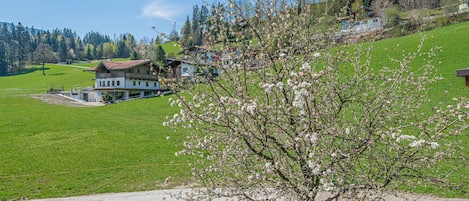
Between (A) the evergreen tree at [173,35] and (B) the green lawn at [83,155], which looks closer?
(A) the evergreen tree at [173,35]

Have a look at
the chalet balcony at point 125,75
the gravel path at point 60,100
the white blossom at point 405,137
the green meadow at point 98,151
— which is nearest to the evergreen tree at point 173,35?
the green meadow at point 98,151

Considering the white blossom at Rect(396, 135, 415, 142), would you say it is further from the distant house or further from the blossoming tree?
the distant house

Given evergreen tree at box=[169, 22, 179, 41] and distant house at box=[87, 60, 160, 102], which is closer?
evergreen tree at box=[169, 22, 179, 41]

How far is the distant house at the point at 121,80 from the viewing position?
47.0 meters

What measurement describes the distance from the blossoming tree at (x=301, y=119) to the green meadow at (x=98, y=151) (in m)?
0.70

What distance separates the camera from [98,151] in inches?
604

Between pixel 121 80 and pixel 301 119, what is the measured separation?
153ft

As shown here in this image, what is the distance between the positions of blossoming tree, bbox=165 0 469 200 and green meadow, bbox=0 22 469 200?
0.70 m

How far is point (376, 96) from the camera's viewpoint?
4.59 meters

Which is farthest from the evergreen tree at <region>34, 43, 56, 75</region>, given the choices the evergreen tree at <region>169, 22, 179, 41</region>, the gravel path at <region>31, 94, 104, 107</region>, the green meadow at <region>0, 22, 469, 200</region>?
the evergreen tree at <region>169, 22, 179, 41</region>

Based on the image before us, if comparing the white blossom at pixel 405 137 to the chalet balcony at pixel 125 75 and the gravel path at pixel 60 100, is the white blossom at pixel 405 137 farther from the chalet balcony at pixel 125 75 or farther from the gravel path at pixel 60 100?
the chalet balcony at pixel 125 75

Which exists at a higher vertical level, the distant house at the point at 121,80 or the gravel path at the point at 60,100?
the distant house at the point at 121,80

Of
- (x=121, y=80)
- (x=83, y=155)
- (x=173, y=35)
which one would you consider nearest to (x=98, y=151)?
(x=83, y=155)

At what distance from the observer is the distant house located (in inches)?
1849
